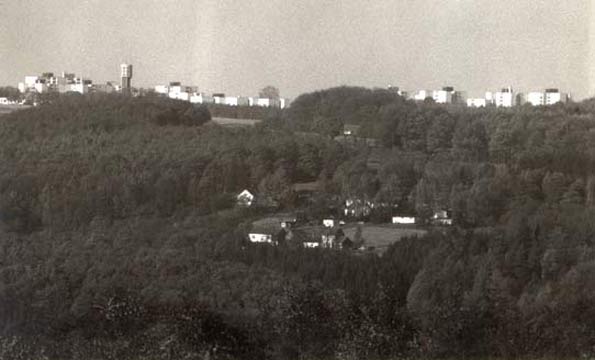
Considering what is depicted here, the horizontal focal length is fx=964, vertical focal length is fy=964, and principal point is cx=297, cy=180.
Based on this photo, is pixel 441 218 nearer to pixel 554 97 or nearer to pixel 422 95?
pixel 422 95

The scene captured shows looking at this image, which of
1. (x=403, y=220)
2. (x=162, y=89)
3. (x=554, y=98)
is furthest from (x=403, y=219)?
(x=162, y=89)

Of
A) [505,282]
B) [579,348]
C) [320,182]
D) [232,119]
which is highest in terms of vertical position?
[232,119]

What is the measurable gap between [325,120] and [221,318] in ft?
4.78

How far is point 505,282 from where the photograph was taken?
6.40 m

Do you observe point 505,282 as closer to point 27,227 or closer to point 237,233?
point 237,233

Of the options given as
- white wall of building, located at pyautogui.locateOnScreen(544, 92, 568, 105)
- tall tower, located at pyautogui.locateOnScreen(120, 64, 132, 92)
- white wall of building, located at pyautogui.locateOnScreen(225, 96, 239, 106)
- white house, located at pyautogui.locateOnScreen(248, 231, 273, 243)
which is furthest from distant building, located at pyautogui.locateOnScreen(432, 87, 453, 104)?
tall tower, located at pyautogui.locateOnScreen(120, 64, 132, 92)

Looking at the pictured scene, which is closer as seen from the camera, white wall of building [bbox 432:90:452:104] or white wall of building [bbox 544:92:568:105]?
white wall of building [bbox 432:90:452:104]

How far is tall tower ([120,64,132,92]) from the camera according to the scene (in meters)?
6.39

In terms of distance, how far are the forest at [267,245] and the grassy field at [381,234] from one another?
69 mm

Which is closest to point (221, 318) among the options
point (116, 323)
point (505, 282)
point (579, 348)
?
point (116, 323)

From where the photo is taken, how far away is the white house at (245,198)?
6262 mm

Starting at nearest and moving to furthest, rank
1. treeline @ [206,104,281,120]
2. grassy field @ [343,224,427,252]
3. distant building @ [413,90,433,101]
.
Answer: grassy field @ [343,224,427,252], treeline @ [206,104,281,120], distant building @ [413,90,433,101]

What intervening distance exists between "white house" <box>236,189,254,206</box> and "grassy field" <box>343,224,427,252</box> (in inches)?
25.2

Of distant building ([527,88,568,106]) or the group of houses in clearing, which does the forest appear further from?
distant building ([527,88,568,106])
